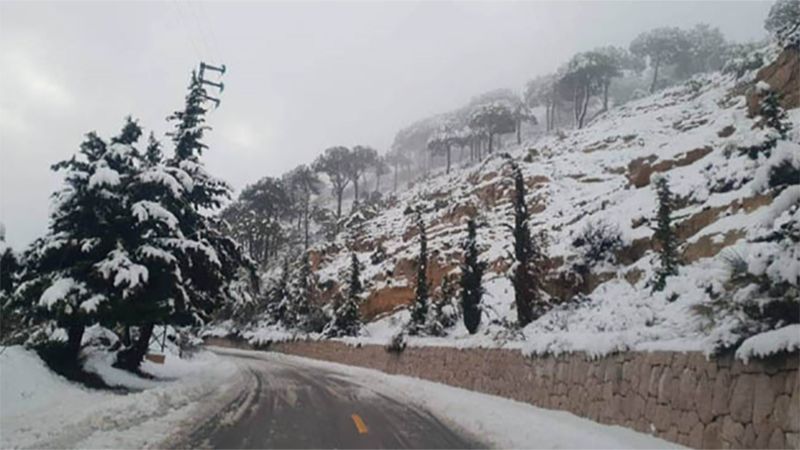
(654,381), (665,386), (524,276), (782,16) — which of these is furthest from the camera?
(782,16)

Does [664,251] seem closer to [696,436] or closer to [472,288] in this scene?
[472,288]

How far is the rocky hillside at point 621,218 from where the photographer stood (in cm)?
959

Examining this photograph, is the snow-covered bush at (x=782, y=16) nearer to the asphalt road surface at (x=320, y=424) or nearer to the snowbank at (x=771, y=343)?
the asphalt road surface at (x=320, y=424)

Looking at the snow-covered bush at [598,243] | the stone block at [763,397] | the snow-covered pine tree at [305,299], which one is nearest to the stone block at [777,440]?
the stone block at [763,397]

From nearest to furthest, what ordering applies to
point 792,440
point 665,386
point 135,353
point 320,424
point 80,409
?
point 792,440 → point 665,386 → point 320,424 → point 80,409 → point 135,353

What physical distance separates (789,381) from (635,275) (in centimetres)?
1621

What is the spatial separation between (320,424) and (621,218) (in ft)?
71.0

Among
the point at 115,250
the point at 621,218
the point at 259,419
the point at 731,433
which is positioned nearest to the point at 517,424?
the point at 731,433

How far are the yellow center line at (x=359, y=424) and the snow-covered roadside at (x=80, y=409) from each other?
114 inches

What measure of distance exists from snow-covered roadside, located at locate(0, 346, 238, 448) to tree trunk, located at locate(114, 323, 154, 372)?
3.31 feet

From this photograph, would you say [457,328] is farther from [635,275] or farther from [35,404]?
[35,404]

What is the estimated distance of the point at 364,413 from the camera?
11531mm

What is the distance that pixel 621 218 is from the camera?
27.5 metres

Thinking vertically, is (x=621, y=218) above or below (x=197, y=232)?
above
